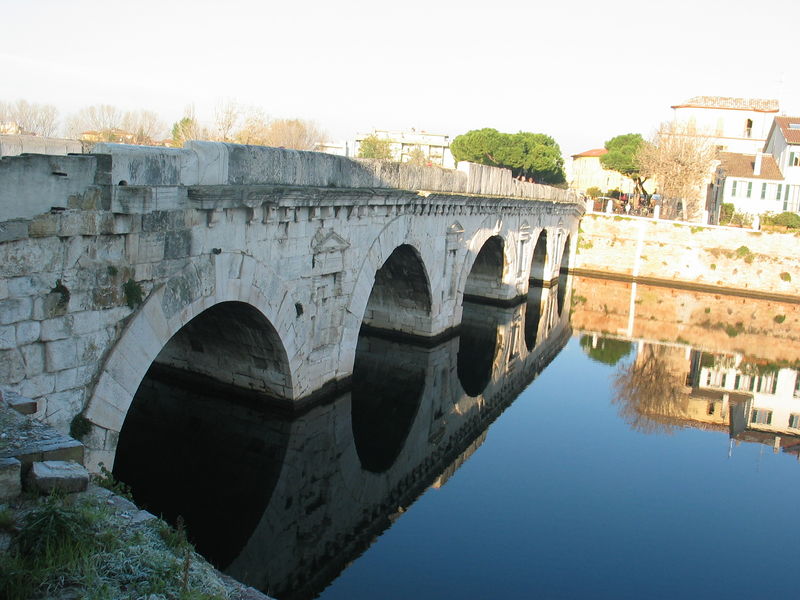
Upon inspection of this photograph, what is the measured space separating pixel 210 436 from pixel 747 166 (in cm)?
4225

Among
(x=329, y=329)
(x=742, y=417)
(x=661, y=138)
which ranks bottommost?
(x=742, y=417)

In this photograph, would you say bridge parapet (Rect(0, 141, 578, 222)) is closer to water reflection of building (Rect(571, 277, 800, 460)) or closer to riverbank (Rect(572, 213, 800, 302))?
water reflection of building (Rect(571, 277, 800, 460))

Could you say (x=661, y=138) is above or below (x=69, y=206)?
above


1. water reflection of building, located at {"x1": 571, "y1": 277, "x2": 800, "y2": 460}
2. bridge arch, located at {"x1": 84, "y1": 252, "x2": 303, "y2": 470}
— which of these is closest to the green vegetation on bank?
bridge arch, located at {"x1": 84, "y1": 252, "x2": 303, "y2": 470}

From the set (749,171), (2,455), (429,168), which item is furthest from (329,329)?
(749,171)

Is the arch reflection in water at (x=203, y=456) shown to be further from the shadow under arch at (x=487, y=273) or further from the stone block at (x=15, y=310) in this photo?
the shadow under arch at (x=487, y=273)

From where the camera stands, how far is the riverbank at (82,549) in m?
3.37

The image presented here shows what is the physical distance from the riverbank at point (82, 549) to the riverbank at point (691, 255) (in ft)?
106

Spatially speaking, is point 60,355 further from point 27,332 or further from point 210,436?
point 210,436

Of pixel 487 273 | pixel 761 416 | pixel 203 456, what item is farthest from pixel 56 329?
pixel 487 273

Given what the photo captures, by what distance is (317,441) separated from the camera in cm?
1158

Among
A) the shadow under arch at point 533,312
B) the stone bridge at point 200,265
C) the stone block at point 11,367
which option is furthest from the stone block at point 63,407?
the shadow under arch at point 533,312

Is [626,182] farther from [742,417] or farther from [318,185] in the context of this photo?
[318,185]

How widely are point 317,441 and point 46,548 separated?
26.8 feet
